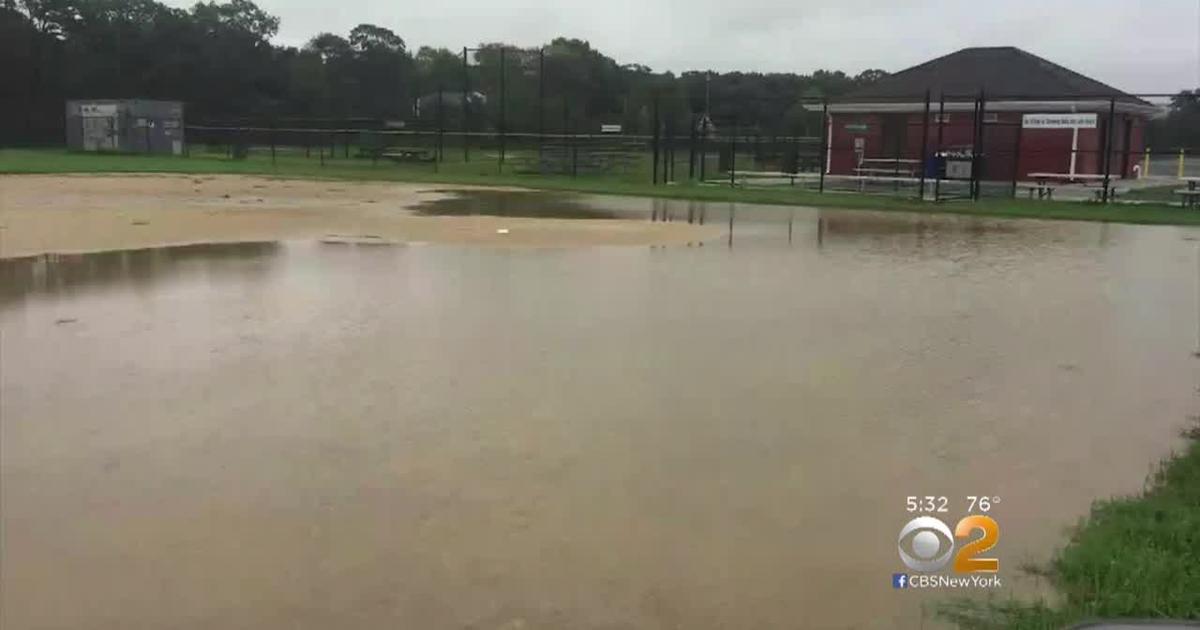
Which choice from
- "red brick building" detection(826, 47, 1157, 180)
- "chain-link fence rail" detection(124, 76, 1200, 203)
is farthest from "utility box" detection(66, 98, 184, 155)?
"red brick building" detection(826, 47, 1157, 180)

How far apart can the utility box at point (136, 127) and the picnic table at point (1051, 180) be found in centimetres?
3569

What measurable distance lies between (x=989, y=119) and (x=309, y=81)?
1985 inches

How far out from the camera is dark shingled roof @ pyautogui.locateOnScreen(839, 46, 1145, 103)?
1271 inches

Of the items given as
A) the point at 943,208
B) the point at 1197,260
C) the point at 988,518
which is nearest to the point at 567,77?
the point at 943,208

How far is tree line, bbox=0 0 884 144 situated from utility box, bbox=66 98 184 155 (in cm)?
380

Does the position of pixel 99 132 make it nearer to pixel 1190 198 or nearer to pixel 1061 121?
pixel 1061 121

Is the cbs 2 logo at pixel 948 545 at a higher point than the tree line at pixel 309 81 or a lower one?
lower

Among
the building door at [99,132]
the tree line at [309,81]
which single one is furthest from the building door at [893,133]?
the building door at [99,132]

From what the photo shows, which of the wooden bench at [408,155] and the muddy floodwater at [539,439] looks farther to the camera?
the wooden bench at [408,155]

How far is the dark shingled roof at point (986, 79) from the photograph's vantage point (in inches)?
1271

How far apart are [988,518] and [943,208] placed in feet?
61.4

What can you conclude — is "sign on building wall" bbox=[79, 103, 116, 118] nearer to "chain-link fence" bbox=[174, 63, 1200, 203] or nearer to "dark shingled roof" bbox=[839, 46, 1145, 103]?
"chain-link fence" bbox=[174, 63, 1200, 203]

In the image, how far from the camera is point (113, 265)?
1169 centimetres

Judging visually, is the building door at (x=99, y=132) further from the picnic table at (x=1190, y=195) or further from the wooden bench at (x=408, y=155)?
the picnic table at (x=1190, y=195)
